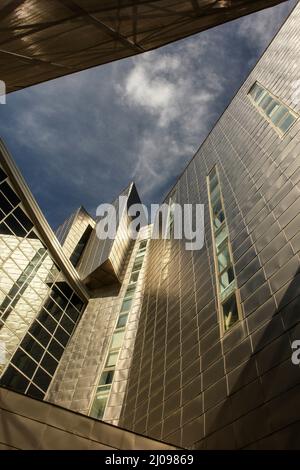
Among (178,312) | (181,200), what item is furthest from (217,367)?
(181,200)

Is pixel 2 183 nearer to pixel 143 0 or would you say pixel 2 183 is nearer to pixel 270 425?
pixel 143 0

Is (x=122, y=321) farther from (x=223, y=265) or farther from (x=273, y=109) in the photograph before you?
(x=273, y=109)

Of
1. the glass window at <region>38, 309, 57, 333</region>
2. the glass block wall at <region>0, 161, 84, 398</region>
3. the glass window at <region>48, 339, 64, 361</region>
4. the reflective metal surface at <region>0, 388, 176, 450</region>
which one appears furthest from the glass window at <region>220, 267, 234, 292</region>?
the glass window at <region>48, 339, 64, 361</region>

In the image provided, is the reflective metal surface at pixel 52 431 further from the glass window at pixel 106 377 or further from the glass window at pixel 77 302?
the glass window at pixel 77 302

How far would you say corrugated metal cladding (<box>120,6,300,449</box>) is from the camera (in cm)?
763

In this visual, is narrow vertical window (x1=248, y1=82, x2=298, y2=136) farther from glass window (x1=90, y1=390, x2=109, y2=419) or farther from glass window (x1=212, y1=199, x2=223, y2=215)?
glass window (x1=90, y1=390, x2=109, y2=419)

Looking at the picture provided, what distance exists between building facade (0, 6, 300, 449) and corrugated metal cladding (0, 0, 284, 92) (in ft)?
21.1

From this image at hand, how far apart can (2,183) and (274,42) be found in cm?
2533

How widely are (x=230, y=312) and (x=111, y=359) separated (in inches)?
487

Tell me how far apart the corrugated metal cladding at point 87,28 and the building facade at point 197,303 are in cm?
644

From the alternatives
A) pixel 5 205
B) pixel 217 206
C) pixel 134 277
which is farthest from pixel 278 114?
pixel 5 205

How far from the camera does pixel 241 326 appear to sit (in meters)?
9.98

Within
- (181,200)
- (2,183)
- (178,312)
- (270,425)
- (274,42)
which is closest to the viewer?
(270,425)

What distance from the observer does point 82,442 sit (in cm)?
704
